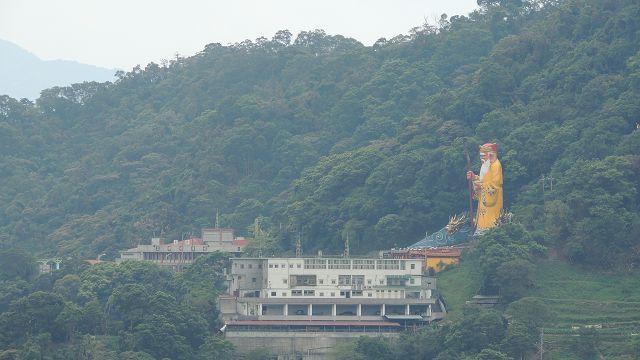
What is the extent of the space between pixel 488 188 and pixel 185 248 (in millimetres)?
21690

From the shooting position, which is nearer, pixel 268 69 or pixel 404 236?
pixel 404 236

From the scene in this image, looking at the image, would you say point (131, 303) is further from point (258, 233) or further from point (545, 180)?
point (545, 180)

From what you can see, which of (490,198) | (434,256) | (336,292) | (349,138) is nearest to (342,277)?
(336,292)

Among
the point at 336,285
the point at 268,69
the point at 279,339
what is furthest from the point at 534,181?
the point at 268,69

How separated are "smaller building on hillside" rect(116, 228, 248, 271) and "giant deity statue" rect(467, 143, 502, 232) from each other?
15875 millimetres

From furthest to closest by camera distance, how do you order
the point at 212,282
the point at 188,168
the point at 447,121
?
the point at 188,168 → the point at 447,121 → the point at 212,282

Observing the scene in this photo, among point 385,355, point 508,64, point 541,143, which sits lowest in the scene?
point 385,355

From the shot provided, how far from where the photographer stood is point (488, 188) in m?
73.9

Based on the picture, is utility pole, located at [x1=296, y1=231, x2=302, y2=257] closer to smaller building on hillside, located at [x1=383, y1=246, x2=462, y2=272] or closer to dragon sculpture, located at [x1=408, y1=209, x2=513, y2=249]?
dragon sculpture, located at [x1=408, y1=209, x2=513, y2=249]

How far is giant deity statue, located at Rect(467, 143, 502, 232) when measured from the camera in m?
73.8

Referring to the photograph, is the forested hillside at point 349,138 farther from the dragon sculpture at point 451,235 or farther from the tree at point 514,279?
the tree at point 514,279

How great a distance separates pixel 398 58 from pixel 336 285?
128 ft

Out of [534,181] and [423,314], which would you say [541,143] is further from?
[423,314]

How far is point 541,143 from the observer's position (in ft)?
254
